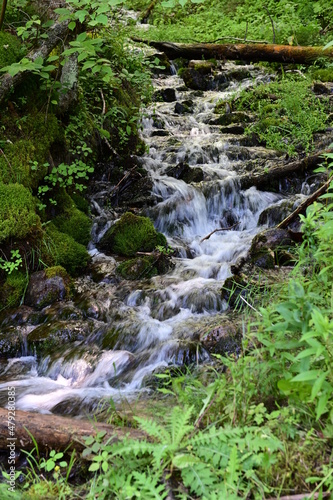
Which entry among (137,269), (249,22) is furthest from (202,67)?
(137,269)

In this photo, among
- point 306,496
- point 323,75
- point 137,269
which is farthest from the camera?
point 323,75

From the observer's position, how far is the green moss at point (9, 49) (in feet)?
16.2

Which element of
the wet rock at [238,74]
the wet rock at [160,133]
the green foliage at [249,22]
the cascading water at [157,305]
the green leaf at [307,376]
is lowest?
the cascading water at [157,305]

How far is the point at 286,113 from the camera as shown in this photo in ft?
29.8

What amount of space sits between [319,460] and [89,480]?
1135mm

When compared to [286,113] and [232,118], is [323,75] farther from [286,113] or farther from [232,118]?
[232,118]

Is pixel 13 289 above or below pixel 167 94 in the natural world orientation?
below

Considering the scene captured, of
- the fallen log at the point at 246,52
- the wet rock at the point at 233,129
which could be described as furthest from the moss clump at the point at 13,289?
the fallen log at the point at 246,52

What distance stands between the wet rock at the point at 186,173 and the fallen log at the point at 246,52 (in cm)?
501

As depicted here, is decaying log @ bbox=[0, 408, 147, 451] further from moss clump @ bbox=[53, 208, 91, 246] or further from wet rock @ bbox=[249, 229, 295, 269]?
moss clump @ bbox=[53, 208, 91, 246]

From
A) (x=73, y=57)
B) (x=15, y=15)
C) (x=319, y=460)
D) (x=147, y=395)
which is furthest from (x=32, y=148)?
(x=319, y=460)

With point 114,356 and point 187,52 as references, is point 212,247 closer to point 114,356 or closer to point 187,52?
point 114,356

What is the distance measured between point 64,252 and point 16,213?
810mm

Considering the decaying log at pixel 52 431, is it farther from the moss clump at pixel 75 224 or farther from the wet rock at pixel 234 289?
the moss clump at pixel 75 224
